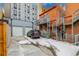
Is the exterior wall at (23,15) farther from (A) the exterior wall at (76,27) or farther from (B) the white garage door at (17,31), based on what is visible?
(A) the exterior wall at (76,27)

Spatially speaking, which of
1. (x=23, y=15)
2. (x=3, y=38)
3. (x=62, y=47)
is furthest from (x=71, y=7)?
(x=3, y=38)

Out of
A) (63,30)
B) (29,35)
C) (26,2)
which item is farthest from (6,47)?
(63,30)

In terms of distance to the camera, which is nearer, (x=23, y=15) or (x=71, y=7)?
(x=71, y=7)

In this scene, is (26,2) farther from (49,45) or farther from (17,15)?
(49,45)

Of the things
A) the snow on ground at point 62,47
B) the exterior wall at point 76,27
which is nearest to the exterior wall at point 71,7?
the exterior wall at point 76,27

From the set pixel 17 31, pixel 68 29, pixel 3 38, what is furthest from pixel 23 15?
pixel 68 29

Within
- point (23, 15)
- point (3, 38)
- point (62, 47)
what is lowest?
point (62, 47)

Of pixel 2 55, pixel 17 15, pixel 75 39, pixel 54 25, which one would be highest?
pixel 17 15

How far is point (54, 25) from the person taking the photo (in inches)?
78.5

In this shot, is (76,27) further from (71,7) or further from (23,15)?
(23,15)

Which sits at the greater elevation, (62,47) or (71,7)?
(71,7)

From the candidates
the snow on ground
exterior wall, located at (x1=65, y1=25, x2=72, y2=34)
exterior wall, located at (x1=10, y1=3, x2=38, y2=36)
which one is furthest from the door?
exterior wall, located at (x1=65, y1=25, x2=72, y2=34)

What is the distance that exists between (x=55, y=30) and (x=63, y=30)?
97mm

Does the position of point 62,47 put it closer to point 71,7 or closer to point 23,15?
point 71,7
